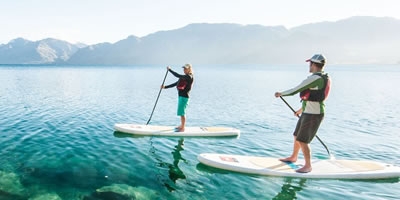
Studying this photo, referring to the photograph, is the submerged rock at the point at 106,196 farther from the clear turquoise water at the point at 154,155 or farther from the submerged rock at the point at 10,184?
the submerged rock at the point at 10,184

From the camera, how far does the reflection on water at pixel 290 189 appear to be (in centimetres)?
902

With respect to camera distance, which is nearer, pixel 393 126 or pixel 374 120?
pixel 393 126

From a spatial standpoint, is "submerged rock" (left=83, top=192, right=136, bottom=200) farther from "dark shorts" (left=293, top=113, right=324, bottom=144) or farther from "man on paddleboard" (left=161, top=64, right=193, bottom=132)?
"man on paddleboard" (left=161, top=64, right=193, bottom=132)

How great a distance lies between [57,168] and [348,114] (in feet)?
82.1

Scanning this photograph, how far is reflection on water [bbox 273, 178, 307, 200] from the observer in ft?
29.6

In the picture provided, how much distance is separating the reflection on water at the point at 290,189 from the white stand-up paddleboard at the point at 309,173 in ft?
0.75

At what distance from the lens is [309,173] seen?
10.2 meters

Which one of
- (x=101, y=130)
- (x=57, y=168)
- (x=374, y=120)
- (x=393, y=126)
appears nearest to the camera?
(x=57, y=168)

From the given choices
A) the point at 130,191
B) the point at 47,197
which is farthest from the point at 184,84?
the point at 47,197

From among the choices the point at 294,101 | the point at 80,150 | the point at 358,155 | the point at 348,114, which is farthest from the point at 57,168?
the point at 294,101

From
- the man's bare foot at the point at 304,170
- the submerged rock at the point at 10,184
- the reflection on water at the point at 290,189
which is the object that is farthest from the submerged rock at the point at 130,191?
the man's bare foot at the point at 304,170

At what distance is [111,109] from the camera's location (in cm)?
2545

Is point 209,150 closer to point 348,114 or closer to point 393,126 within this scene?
point 393,126

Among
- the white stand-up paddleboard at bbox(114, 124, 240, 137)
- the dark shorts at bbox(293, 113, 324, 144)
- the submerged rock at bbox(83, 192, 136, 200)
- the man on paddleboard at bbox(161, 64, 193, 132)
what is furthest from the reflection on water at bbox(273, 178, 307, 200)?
the man on paddleboard at bbox(161, 64, 193, 132)
